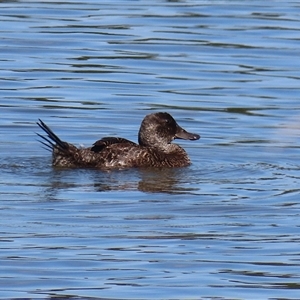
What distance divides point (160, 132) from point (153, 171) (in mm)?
762

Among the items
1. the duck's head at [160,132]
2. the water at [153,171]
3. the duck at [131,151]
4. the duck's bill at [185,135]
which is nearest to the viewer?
the water at [153,171]

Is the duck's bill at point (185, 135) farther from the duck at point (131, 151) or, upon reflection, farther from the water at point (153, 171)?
the water at point (153, 171)

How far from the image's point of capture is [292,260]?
350 inches

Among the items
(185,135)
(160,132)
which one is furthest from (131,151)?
(185,135)

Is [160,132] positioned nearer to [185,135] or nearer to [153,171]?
[185,135]

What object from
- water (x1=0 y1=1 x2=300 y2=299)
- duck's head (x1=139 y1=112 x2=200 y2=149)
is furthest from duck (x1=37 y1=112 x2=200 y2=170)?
water (x1=0 y1=1 x2=300 y2=299)

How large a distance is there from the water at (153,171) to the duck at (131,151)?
0.48 ft

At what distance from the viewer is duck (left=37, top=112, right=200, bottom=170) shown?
40.6 feet

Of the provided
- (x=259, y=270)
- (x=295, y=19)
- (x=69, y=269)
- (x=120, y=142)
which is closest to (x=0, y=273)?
(x=69, y=269)

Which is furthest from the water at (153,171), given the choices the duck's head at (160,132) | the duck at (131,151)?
the duck's head at (160,132)

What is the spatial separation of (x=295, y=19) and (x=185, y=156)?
9.12 meters

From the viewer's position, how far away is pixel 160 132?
1327 cm

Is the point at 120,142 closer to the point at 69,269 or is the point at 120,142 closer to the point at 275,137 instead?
the point at 275,137

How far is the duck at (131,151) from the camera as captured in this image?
40.6ft
